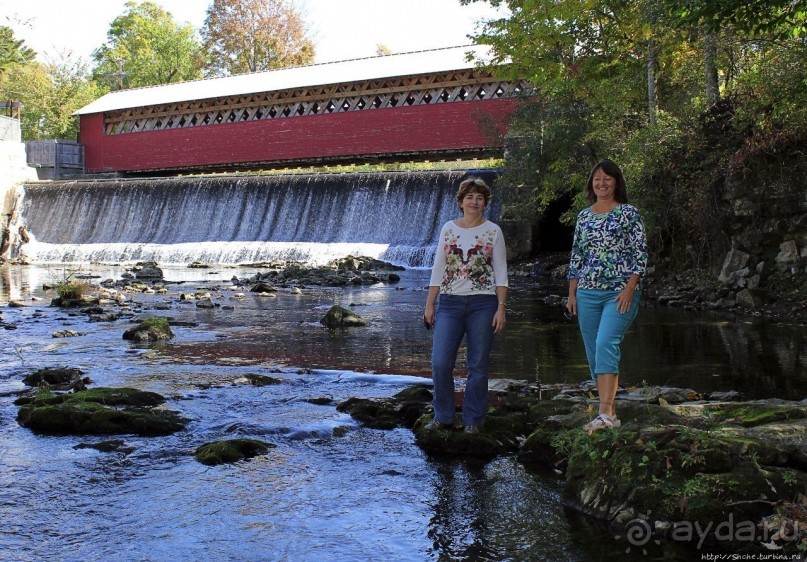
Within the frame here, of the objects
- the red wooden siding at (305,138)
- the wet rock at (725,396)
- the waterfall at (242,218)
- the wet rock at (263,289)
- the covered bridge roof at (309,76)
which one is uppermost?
the covered bridge roof at (309,76)

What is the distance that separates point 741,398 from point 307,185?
80.6 ft

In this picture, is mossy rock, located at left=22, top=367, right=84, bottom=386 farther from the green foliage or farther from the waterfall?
the waterfall

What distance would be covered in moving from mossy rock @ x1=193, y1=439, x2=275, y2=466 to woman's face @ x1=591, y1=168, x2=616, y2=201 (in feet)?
8.60

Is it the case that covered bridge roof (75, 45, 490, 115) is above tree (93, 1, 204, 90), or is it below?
below

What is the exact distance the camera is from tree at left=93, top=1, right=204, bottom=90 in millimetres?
61000

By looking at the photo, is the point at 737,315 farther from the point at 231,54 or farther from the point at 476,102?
the point at 231,54

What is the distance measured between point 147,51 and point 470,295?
62.3 metres

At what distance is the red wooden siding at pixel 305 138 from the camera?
29.0 m

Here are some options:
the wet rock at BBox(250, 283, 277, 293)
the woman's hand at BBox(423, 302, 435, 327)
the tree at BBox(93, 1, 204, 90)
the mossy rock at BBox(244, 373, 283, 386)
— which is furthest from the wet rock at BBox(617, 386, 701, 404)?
the tree at BBox(93, 1, 204, 90)

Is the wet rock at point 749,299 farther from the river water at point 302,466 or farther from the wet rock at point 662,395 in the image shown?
the wet rock at point 662,395

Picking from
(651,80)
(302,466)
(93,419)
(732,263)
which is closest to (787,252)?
(732,263)

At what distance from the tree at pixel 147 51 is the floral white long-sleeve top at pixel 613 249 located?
2197 inches

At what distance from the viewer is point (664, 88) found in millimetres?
20047

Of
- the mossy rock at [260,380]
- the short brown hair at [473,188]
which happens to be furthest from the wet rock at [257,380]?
the short brown hair at [473,188]
